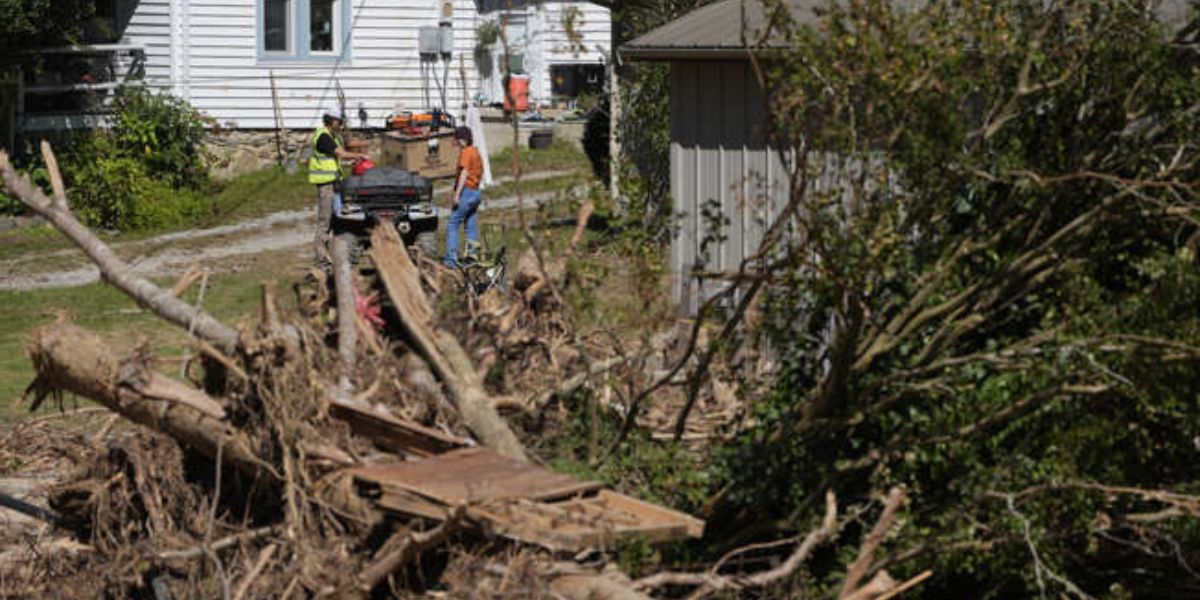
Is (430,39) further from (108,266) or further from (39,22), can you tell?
(108,266)

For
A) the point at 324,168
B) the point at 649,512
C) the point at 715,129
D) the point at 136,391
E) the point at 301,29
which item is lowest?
the point at 649,512

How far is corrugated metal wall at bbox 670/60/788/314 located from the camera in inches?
516

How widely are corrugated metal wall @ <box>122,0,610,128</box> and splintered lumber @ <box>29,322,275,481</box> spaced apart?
16.4 m

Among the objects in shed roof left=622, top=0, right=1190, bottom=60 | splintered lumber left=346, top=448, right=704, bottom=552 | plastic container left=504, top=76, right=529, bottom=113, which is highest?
plastic container left=504, top=76, right=529, bottom=113

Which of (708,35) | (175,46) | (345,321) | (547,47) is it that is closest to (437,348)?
(345,321)

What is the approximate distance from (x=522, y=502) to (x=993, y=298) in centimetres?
296

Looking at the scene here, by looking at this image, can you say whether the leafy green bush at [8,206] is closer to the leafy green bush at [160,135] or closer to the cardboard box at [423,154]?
the leafy green bush at [160,135]

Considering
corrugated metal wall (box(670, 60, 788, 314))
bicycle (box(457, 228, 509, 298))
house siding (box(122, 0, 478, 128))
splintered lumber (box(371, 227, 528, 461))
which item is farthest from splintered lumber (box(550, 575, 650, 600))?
house siding (box(122, 0, 478, 128))

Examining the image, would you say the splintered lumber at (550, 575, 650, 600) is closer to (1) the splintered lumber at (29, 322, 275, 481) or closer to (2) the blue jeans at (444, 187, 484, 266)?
(1) the splintered lumber at (29, 322, 275, 481)

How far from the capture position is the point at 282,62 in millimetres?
26453

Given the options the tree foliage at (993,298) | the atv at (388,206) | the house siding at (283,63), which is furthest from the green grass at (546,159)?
the tree foliage at (993,298)

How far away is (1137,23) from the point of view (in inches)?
357

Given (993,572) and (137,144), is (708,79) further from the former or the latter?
(137,144)

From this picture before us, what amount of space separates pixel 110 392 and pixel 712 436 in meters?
3.35
